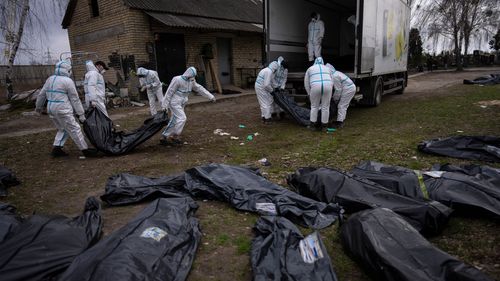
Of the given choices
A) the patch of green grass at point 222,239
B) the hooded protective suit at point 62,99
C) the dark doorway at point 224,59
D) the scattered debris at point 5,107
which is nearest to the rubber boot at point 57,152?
the hooded protective suit at point 62,99

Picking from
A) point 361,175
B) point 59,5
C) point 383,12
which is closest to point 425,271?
point 361,175

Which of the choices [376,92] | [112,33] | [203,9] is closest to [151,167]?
[376,92]

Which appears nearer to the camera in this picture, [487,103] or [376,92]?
[487,103]

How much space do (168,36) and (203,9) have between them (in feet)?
7.67

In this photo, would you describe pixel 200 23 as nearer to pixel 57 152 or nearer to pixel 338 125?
pixel 338 125

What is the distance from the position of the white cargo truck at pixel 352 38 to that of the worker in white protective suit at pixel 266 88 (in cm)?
79

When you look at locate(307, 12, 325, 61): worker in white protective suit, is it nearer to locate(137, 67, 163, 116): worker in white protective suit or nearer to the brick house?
locate(137, 67, 163, 116): worker in white protective suit

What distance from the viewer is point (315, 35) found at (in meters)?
9.15

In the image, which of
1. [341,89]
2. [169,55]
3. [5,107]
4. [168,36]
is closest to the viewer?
[341,89]

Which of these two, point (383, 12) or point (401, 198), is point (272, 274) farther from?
point (383, 12)

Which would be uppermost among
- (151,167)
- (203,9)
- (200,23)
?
(203,9)

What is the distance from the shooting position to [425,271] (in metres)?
1.85

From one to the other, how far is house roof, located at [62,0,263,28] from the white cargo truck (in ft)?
13.9

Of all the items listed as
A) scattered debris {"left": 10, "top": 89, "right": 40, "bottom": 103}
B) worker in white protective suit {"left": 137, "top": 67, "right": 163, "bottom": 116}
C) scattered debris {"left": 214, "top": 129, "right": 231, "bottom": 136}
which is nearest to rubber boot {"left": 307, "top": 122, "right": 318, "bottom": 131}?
scattered debris {"left": 214, "top": 129, "right": 231, "bottom": 136}
